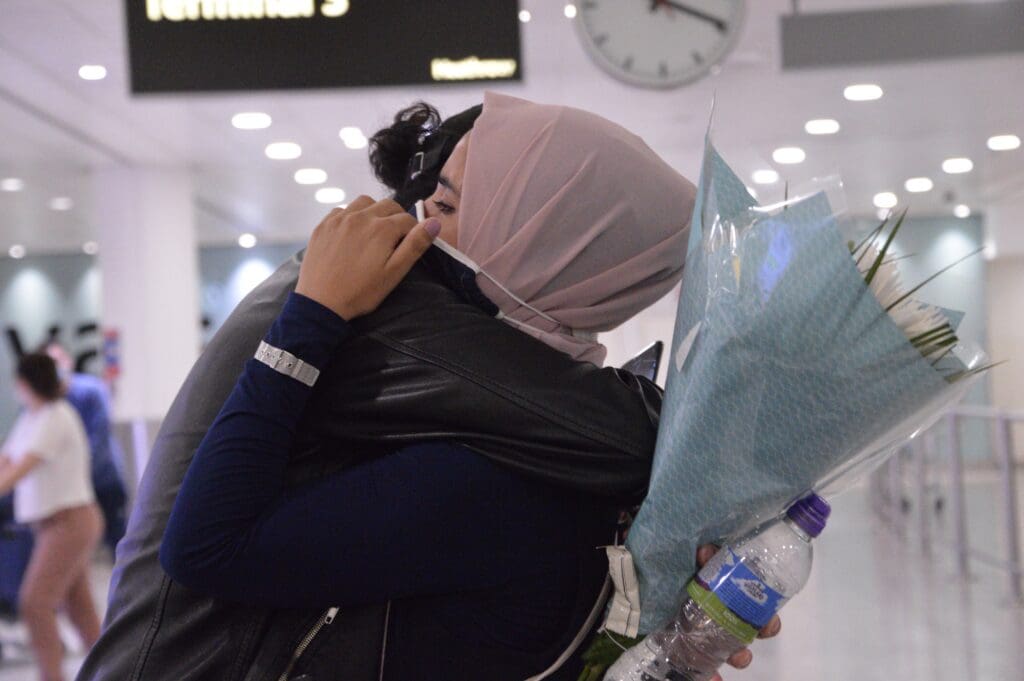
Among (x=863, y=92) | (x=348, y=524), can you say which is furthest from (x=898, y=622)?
(x=348, y=524)

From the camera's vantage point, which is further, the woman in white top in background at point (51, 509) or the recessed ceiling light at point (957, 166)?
the recessed ceiling light at point (957, 166)

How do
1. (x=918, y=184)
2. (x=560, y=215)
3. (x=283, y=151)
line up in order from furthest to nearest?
1. (x=918, y=184)
2. (x=283, y=151)
3. (x=560, y=215)

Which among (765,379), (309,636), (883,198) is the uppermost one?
(765,379)

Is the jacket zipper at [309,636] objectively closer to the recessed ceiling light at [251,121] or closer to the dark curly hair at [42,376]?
the dark curly hair at [42,376]

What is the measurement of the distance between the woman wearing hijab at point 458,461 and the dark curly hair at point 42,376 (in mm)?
5024

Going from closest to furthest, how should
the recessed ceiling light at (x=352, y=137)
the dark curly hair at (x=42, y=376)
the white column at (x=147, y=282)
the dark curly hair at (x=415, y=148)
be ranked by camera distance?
the dark curly hair at (x=415, y=148) → the dark curly hair at (x=42, y=376) → the recessed ceiling light at (x=352, y=137) → the white column at (x=147, y=282)

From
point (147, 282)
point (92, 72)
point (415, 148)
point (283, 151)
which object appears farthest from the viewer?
point (147, 282)

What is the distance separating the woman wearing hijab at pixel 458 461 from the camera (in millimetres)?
1070

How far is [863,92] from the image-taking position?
28.7 ft

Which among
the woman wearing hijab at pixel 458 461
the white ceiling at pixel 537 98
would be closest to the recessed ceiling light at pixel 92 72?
the white ceiling at pixel 537 98

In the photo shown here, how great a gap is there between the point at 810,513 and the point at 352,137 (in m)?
8.87

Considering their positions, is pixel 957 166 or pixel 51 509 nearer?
pixel 51 509

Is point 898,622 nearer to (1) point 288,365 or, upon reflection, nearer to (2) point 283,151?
(1) point 288,365

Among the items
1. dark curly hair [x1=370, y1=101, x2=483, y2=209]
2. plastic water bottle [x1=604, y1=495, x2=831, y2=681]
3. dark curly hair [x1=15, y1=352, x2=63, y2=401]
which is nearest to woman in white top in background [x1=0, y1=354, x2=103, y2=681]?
dark curly hair [x1=15, y1=352, x2=63, y2=401]
